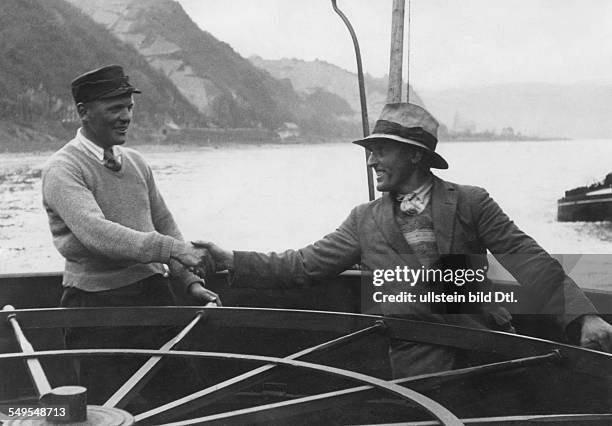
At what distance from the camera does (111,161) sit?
8.54ft

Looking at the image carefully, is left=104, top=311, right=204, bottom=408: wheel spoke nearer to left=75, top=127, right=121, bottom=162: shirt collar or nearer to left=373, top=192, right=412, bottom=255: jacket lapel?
left=373, top=192, right=412, bottom=255: jacket lapel

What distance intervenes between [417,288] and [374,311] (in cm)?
23

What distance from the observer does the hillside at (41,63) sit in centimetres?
514

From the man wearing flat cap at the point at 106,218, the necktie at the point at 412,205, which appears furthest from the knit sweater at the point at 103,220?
the necktie at the point at 412,205

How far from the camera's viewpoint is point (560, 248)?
4906mm

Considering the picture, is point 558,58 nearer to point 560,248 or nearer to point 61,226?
point 560,248

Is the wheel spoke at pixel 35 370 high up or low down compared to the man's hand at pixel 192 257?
down

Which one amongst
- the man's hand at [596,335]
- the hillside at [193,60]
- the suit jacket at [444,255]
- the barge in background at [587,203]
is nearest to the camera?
the man's hand at [596,335]

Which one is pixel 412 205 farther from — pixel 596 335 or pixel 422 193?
pixel 596 335

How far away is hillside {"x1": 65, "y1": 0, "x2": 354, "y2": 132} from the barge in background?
2.11m

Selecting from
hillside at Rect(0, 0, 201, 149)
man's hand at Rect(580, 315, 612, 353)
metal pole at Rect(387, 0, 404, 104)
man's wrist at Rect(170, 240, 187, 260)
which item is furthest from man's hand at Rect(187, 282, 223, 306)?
hillside at Rect(0, 0, 201, 149)

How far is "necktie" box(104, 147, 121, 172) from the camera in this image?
2596 mm

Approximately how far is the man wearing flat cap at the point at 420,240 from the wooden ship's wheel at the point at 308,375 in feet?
0.59

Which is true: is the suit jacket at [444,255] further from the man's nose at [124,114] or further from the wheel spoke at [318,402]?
the man's nose at [124,114]
